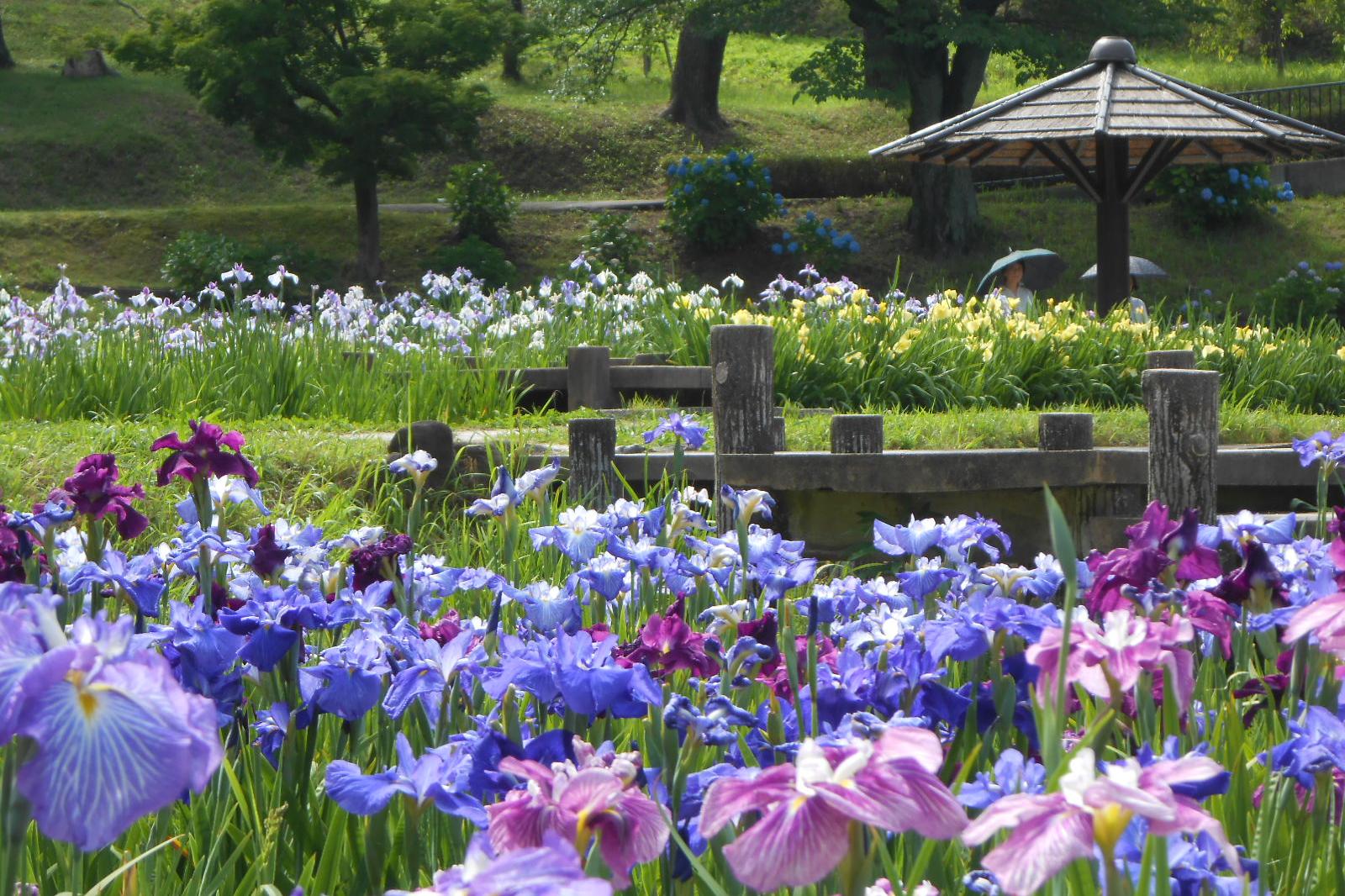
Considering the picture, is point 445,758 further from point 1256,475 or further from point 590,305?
point 590,305

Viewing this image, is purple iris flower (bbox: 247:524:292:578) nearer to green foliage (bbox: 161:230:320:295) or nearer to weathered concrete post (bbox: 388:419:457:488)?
weathered concrete post (bbox: 388:419:457:488)

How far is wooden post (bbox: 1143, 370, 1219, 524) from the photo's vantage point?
4.12 metres

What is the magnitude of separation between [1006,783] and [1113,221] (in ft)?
32.3

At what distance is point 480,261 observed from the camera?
18000 millimetres

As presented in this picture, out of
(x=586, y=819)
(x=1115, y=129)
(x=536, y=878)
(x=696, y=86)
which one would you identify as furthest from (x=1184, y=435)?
(x=696, y=86)

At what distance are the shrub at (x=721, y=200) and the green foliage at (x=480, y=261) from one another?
2.57m

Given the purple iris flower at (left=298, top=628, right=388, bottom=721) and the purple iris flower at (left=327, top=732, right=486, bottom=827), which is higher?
the purple iris flower at (left=327, top=732, right=486, bottom=827)

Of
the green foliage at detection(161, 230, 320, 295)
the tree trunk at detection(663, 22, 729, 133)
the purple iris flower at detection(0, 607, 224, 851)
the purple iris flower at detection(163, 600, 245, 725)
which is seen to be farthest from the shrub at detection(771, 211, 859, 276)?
the purple iris flower at detection(0, 607, 224, 851)

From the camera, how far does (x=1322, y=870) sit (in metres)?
1.48

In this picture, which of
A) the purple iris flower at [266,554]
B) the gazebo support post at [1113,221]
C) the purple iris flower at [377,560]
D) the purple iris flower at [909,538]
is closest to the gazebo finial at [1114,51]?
the gazebo support post at [1113,221]

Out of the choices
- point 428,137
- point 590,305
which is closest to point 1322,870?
point 590,305

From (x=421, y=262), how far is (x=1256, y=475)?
15631mm

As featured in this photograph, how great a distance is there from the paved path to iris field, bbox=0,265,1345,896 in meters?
18.7

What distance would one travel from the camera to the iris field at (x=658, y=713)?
788mm
